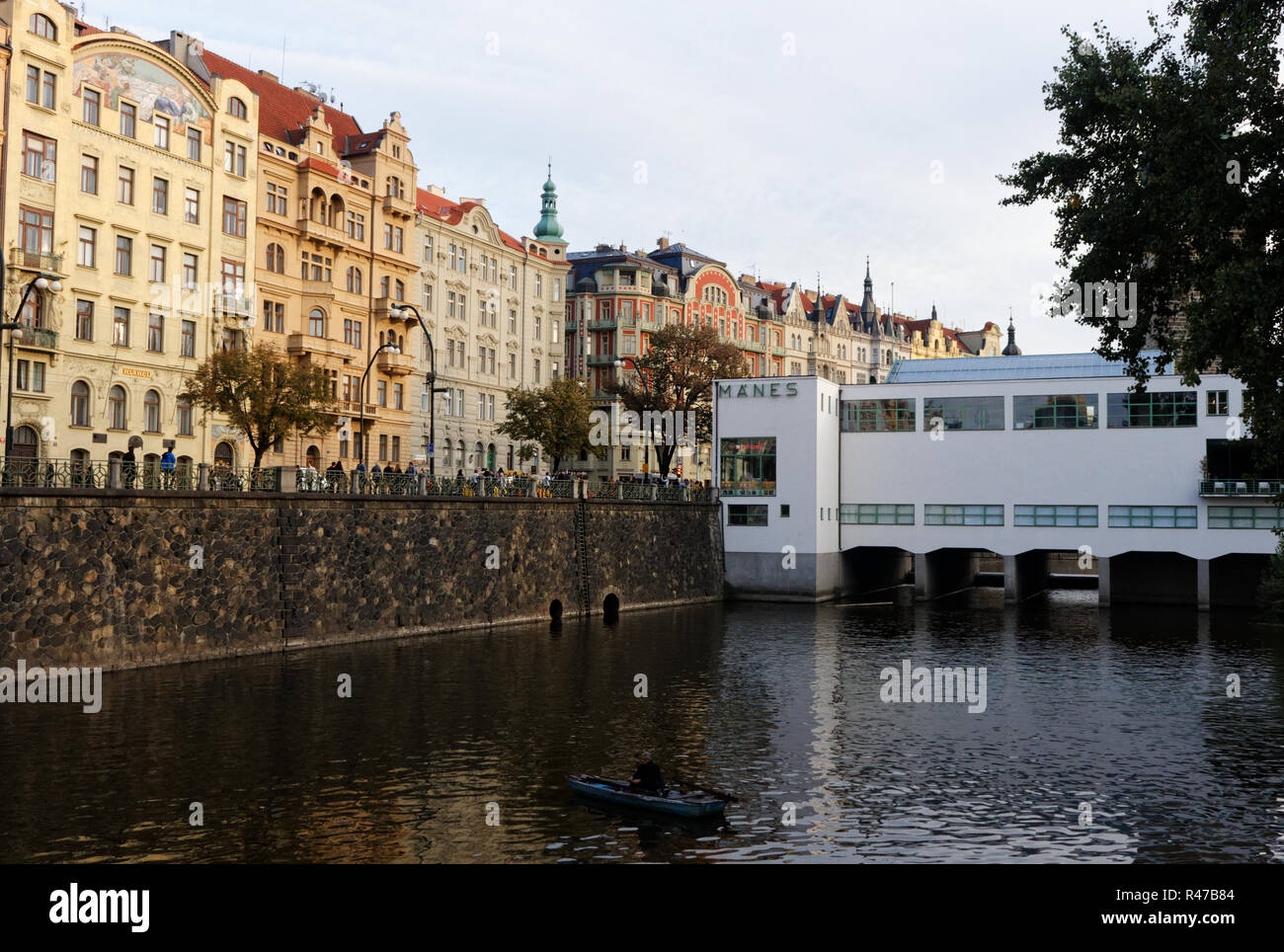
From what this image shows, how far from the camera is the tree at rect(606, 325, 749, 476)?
91.7 m

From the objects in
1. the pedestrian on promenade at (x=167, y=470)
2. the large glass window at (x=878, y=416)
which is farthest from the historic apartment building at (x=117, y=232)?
the large glass window at (x=878, y=416)

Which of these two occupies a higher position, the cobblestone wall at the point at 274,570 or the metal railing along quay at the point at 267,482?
the metal railing along quay at the point at 267,482

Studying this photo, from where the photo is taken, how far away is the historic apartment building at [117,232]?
54594 millimetres

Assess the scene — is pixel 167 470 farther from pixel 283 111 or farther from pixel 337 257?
pixel 283 111

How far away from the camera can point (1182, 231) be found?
92.2 ft

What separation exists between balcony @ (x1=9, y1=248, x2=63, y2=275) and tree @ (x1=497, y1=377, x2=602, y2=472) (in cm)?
2927

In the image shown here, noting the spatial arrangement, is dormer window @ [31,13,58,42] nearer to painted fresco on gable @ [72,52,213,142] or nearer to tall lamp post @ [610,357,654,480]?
painted fresco on gable @ [72,52,213,142]

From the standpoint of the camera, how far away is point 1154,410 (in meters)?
69.3

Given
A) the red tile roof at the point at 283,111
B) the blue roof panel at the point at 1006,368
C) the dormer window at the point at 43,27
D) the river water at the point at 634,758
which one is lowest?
the river water at the point at 634,758

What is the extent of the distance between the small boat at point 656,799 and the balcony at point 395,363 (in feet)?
184

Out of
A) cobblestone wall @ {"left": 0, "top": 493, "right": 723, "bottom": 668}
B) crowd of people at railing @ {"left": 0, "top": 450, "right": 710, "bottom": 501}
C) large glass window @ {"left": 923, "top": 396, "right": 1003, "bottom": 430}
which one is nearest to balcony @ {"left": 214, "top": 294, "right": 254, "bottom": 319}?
crowd of people at railing @ {"left": 0, "top": 450, "right": 710, "bottom": 501}

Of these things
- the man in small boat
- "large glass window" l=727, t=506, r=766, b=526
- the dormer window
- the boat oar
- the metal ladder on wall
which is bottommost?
the boat oar

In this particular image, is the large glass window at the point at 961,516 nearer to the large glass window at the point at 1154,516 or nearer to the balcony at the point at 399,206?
the large glass window at the point at 1154,516

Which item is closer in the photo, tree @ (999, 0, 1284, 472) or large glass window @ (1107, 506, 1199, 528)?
tree @ (999, 0, 1284, 472)
